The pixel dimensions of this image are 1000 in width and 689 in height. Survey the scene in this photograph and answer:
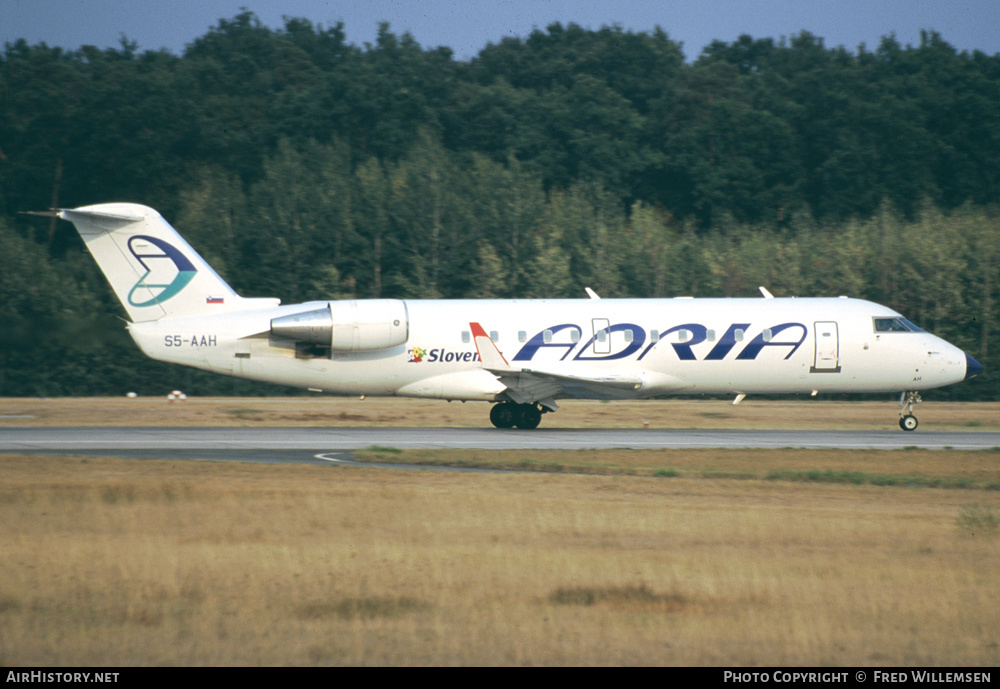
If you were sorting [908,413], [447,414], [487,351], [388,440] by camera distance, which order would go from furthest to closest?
[447,414] < [908,413] < [487,351] < [388,440]

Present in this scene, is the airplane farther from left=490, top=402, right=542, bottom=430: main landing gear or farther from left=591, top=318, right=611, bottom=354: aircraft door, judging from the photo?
left=490, top=402, right=542, bottom=430: main landing gear

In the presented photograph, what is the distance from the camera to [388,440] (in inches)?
1081

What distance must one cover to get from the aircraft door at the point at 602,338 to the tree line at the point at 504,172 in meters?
16.0

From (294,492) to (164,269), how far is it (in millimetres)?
14206

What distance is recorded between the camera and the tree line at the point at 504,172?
168 feet

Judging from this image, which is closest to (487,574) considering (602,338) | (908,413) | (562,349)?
(562,349)

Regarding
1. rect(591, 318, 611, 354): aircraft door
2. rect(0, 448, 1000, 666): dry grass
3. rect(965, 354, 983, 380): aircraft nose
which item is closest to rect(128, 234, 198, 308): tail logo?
rect(591, 318, 611, 354): aircraft door

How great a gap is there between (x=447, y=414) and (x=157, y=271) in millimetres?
11050

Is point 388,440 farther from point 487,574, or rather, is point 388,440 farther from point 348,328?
point 487,574

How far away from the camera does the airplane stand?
29719 millimetres

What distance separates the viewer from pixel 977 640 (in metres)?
9.66

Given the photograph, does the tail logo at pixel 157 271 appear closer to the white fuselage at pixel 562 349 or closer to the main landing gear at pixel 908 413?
the white fuselage at pixel 562 349
